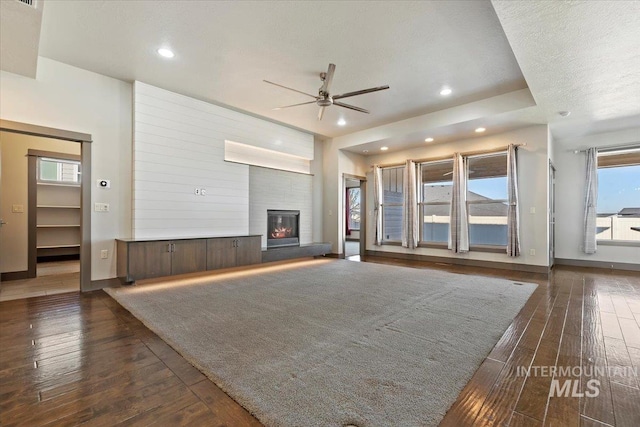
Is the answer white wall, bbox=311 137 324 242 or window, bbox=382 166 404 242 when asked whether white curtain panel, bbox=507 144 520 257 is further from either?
white wall, bbox=311 137 324 242

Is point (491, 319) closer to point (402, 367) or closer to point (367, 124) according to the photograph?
point (402, 367)

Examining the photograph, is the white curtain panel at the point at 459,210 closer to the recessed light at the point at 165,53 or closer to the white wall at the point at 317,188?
the white wall at the point at 317,188

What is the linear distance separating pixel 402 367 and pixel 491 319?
1454mm

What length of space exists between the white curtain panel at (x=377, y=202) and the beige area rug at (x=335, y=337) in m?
3.31

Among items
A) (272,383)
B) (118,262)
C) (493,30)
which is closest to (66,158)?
(118,262)

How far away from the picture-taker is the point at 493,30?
312 centimetres

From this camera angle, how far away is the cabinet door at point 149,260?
407cm

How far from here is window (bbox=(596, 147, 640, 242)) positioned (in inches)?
225

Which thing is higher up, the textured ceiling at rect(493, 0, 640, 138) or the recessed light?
the recessed light

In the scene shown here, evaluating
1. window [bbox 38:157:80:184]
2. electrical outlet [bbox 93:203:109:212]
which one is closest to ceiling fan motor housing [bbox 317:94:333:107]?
electrical outlet [bbox 93:203:109:212]

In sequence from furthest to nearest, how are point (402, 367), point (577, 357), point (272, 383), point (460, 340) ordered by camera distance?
point (460, 340), point (577, 357), point (402, 367), point (272, 383)

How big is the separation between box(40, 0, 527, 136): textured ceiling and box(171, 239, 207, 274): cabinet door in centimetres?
257

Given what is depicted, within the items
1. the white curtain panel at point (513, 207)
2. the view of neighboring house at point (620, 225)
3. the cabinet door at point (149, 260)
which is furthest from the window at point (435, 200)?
the cabinet door at point (149, 260)

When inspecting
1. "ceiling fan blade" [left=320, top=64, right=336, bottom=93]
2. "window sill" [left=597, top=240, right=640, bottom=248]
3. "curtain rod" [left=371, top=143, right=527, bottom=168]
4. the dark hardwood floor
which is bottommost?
the dark hardwood floor
